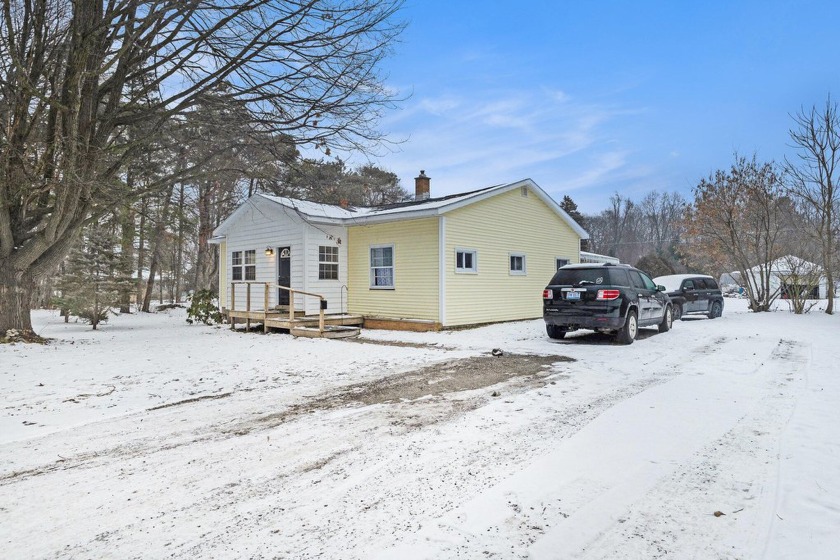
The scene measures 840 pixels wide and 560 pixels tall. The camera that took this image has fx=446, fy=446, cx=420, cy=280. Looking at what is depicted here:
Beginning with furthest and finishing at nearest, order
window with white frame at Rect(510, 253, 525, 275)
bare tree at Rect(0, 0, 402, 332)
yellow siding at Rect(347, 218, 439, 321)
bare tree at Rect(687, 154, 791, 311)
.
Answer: bare tree at Rect(687, 154, 791, 311) < window with white frame at Rect(510, 253, 525, 275) < yellow siding at Rect(347, 218, 439, 321) < bare tree at Rect(0, 0, 402, 332)

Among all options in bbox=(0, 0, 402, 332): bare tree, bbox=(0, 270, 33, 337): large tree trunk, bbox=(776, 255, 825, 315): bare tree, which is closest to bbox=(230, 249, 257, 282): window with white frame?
bbox=(0, 0, 402, 332): bare tree

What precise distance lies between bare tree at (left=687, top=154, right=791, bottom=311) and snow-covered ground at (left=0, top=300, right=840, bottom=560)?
14.1 m

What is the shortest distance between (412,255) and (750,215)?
15927mm

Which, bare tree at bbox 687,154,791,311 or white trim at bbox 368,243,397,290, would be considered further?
bare tree at bbox 687,154,791,311

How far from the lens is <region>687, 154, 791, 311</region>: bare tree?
61.2 ft

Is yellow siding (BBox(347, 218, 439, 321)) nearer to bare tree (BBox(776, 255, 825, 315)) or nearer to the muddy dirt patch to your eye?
the muddy dirt patch

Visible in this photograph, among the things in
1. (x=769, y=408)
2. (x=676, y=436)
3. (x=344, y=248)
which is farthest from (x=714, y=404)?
(x=344, y=248)

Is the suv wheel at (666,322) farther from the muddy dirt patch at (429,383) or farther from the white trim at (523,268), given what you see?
the muddy dirt patch at (429,383)

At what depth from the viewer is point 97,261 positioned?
1758 cm

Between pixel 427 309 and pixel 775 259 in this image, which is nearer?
pixel 427 309

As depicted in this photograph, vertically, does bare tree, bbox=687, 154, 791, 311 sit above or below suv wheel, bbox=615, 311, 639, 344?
above

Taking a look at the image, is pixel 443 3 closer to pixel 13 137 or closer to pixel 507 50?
pixel 507 50

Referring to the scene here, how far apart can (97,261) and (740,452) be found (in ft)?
68.4

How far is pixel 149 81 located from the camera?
10.2 m
